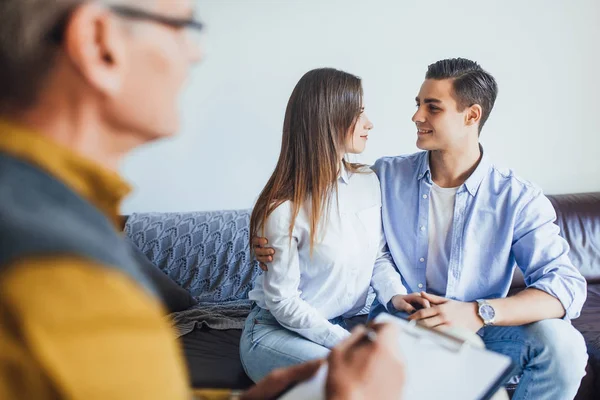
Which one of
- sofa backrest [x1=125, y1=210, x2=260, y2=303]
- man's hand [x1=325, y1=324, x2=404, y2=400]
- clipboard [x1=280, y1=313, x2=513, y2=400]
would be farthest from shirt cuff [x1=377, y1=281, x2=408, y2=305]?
man's hand [x1=325, y1=324, x2=404, y2=400]

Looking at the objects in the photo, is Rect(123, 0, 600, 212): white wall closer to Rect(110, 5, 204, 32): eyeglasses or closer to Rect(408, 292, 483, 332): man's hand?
Rect(408, 292, 483, 332): man's hand

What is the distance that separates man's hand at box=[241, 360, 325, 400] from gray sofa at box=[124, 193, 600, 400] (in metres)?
0.97

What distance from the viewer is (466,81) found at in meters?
1.72

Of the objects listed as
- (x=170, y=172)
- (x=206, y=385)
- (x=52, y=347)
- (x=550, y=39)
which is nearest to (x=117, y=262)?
(x=52, y=347)

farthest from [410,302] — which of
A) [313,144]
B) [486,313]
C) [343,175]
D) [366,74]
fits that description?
[366,74]

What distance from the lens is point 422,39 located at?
247 centimetres

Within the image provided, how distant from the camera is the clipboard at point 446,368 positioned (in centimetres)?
87

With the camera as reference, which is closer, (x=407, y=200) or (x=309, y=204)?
(x=309, y=204)

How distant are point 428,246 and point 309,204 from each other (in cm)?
46

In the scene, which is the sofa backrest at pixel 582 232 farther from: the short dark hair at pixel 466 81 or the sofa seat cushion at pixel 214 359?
the sofa seat cushion at pixel 214 359

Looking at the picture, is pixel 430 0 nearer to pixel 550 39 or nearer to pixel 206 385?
pixel 550 39

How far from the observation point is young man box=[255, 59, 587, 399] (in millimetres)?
1422

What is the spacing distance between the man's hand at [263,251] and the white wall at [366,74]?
107cm

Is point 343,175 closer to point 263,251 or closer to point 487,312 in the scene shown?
point 263,251
